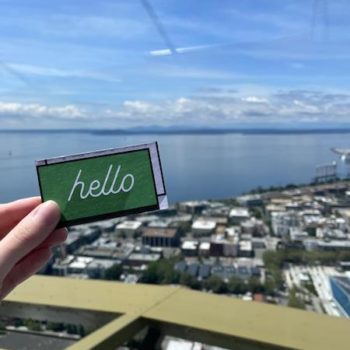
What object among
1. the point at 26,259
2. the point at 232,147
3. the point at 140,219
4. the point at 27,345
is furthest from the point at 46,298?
the point at 232,147

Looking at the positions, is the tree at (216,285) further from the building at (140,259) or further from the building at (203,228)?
the building at (203,228)

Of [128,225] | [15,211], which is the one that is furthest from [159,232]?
[15,211]

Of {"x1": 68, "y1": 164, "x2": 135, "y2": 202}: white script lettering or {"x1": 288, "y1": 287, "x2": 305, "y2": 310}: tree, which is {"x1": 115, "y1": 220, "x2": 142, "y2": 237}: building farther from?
{"x1": 68, "y1": 164, "x2": 135, "y2": 202}: white script lettering

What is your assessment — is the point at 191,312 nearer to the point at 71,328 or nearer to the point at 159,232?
the point at 71,328

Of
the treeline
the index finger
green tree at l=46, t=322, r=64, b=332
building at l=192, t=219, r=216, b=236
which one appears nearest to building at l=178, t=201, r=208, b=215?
building at l=192, t=219, r=216, b=236

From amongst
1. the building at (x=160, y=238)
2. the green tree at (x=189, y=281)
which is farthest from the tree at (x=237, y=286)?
the building at (x=160, y=238)

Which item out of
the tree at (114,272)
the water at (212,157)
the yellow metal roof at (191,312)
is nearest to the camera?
the yellow metal roof at (191,312)
